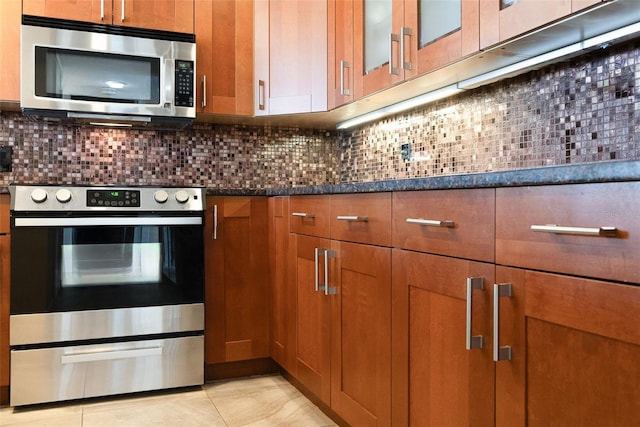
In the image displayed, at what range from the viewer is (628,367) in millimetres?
810

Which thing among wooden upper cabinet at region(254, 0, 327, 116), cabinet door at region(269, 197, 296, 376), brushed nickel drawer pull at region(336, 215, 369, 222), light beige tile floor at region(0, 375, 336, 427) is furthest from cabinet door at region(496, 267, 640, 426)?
wooden upper cabinet at region(254, 0, 327, 116)

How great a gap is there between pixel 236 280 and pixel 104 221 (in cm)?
65

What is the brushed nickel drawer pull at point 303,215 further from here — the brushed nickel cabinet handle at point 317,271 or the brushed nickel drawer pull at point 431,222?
the brushed nickel drawer pull at point 431,222

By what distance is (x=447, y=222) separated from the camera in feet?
4.03

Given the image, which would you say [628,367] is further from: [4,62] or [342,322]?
[4,62]

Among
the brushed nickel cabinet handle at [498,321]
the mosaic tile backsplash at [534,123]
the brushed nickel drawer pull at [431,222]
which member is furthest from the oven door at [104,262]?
the brushed nickel cabinet handle at [498,321]

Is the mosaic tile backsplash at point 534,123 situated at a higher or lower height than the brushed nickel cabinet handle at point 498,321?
higher

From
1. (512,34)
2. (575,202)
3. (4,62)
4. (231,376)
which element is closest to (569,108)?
(512,34)

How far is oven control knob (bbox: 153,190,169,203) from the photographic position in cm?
230

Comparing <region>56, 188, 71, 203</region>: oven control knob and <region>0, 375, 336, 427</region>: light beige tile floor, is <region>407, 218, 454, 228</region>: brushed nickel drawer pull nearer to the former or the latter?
<region>0, 375, 336, 427</region>: light beige tile floor

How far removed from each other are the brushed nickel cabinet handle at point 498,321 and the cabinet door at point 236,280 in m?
1.61

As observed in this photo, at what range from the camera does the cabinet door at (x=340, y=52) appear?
231cm

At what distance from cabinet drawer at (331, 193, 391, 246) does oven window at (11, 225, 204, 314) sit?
0.83 meters

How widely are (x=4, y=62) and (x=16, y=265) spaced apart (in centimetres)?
89
